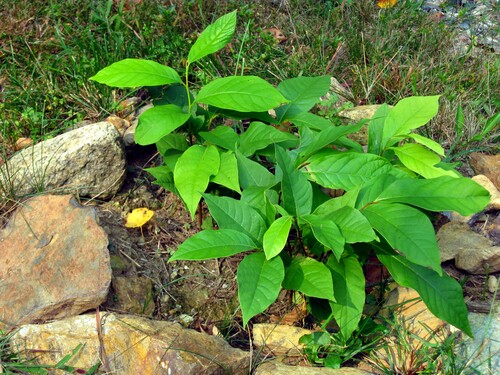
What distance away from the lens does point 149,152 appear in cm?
346

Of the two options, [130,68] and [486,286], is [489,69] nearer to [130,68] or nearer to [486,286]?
[486,286]

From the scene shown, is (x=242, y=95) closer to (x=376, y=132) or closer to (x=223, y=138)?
(x=223, y=138)

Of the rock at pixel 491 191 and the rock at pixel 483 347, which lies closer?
the rock at pixel 483 347

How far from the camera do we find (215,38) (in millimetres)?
Answer: 2881

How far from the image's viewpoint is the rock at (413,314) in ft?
8.41

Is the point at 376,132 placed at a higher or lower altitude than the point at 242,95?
lower

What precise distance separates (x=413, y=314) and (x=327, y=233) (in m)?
0.71

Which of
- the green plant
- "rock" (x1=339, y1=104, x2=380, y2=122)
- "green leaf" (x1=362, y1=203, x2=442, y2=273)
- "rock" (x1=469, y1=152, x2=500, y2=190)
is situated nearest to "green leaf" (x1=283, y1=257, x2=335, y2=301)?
the green plant

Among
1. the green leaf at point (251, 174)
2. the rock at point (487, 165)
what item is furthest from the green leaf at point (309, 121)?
the rock at point (487, 165)

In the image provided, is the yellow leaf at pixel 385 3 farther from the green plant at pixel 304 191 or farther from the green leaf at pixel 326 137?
the green leaf at pixel 326 137

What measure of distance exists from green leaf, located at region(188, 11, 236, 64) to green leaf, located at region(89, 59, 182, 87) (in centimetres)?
15

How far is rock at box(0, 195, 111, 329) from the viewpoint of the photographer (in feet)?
8.37

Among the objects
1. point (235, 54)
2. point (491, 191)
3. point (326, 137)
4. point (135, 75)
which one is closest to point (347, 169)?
point (326, 137)

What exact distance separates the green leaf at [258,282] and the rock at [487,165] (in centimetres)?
180
